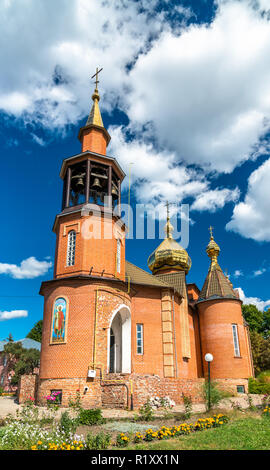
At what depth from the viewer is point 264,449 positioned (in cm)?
669

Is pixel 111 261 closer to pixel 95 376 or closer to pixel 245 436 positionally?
pixel 95 376

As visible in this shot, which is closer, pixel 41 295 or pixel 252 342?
pixel 41 295

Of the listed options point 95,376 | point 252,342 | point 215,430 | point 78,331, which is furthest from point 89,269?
point 252,342

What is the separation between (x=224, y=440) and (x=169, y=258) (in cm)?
2125

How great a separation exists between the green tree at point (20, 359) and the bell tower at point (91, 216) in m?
19.3

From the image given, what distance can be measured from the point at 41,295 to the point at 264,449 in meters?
13.7

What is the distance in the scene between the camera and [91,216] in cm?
1759

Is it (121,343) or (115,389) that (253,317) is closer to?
(121,343)

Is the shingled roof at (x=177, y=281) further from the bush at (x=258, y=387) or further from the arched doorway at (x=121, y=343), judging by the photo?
the bush at (x=258, y=387)

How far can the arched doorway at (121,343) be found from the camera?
17344mm

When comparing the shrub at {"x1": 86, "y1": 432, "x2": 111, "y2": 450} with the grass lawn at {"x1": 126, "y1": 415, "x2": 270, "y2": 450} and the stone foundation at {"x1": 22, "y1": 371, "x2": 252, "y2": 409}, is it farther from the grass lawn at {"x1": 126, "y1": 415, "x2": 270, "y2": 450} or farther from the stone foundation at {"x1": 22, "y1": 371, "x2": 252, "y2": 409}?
the stone foundation at {"x1": 22, "y1": 371, "x2": 252, "y2": 409}

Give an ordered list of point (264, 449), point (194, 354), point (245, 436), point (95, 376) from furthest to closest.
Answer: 1. point (194, 354)
2. point (95, 376)
3. point (245, 436)
4. point (264, 449)

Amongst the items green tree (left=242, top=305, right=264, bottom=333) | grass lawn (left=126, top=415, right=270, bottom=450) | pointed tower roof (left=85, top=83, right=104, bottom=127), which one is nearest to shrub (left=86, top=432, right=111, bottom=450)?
grass lawn (left=126, top=415, right=270, bottom=450)

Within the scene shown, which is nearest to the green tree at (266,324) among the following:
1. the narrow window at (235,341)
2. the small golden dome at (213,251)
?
the small golden dome at (213,251)
